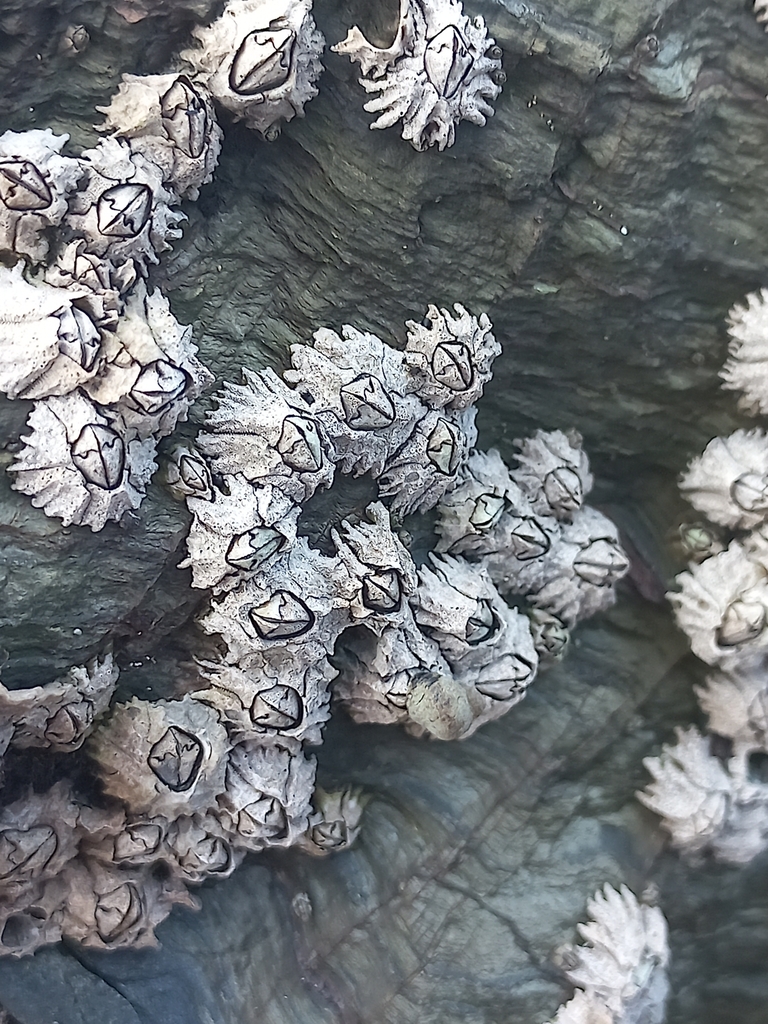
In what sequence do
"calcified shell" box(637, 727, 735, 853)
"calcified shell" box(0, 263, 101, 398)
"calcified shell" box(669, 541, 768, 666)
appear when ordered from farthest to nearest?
1. "calcified shell" box(637, 727, 735, 853)
2. "calcified shell" box(669, 541, 768, 666)
3. "calcified shell" box(0, 263, 101, 398)

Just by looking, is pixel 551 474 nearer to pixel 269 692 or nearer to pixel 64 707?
pixel 269 692

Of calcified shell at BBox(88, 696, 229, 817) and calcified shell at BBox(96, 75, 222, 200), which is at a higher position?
calcified shell at BBox(96, 75, 222, 200)

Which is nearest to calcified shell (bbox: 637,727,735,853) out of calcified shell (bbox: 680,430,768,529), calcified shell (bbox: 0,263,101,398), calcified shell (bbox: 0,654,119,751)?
calcified shell (bbox: 680,430,768,529)

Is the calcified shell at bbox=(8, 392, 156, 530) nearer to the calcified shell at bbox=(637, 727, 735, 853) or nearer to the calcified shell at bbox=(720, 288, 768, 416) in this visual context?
the calcified shell at bbox=(720, 288, 768, 416)

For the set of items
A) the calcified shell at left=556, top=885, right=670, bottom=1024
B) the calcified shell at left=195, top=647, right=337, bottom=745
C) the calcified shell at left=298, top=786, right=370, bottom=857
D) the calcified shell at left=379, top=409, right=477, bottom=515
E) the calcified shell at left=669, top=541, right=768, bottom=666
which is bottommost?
the calcified shell at left=298, top=786, right=370, bottom=857

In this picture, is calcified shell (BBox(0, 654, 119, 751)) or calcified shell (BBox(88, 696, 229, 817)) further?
calcified shell (BBox(88, 696, 229, 817))

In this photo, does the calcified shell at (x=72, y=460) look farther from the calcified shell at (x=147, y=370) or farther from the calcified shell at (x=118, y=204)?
the calcified shell at (x=118, y=204)

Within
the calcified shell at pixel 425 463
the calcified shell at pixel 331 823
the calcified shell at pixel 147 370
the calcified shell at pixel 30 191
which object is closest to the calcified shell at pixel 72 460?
the calcified shell at pixel 147 370
